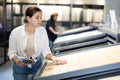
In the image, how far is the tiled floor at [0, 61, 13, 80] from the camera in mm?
6574

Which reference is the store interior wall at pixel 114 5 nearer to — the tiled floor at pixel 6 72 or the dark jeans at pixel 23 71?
the tiled floor at pixel 6 72

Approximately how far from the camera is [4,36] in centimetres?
873

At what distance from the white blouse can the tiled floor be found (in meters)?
3.99

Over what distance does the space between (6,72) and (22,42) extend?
4801 mm

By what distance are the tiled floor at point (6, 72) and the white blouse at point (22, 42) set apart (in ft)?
13.1

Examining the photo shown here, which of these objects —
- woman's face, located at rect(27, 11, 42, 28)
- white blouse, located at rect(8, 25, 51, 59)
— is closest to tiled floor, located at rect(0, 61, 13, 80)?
white blouse, located at rect(8, 25, 51, 59)

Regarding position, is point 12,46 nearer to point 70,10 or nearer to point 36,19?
point 36,19

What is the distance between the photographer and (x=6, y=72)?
7199mm

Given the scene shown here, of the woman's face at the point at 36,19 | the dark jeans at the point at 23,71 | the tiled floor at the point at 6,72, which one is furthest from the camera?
the tiled floor at the point at 6,72

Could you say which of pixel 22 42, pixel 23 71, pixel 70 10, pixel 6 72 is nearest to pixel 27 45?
pixel 22 42

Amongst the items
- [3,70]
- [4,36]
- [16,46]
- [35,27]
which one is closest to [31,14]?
[35,27]

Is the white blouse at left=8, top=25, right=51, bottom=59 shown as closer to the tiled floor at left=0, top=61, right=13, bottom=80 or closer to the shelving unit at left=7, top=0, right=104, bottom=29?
the tiled floor at left=0, top=61, right=13, bottom=80

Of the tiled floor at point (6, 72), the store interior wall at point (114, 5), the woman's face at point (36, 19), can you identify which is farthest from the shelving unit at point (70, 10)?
the woman's face at point (36, 19)

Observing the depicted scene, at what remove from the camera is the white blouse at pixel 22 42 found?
8.43 ft
